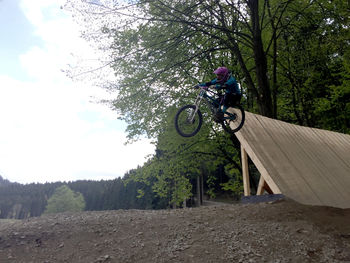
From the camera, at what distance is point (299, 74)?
18.0 metres

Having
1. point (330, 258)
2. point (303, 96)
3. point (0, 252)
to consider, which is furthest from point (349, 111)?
point (0, 252)

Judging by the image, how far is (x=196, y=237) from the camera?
5.95 meters

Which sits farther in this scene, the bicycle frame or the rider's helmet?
the bicycle frame

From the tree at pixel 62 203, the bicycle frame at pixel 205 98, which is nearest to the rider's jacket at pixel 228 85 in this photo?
the bicycle frame at pixel 205 98

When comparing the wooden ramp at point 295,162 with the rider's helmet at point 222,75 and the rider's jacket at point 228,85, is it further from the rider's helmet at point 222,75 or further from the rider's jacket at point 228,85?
the rider's helmet at point 222,75

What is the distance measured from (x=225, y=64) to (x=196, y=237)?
42.5ft

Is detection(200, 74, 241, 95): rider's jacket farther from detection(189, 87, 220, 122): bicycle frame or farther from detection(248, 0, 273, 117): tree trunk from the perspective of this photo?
detection(248, 0, 273, 117): tree trunk

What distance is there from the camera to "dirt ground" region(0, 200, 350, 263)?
17.1 feet

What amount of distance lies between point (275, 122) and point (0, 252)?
9.49 m

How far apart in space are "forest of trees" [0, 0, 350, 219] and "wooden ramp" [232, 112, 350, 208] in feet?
6.94

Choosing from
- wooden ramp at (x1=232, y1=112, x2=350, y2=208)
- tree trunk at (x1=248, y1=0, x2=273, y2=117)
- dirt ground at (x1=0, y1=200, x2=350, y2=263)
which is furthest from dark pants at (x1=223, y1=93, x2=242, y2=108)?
tree trunk at (x1=248, y1=0, x2=273, y2=117)

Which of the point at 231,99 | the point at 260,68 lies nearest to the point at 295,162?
the point at 231,99

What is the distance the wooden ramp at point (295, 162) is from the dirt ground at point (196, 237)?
0.72 meters

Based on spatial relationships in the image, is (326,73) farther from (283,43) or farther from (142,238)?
(142,238)
